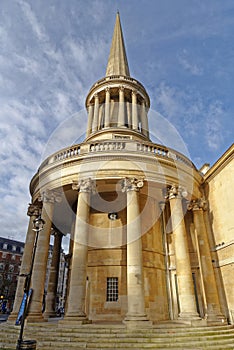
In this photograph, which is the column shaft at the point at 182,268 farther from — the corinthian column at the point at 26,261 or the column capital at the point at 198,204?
the corinthian column at the point at 26,261

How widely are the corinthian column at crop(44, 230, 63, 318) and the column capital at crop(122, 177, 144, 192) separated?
11807mm

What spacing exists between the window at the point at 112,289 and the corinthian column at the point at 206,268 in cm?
605

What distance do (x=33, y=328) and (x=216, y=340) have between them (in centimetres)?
883

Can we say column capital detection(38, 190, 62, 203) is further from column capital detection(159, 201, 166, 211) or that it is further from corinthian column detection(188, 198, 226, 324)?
corinthian column detection(188, 198, 226, 324)

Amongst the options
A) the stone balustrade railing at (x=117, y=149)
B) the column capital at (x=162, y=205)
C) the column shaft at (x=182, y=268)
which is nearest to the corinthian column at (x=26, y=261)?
the stone balustrade railing at (x=117, y=149)

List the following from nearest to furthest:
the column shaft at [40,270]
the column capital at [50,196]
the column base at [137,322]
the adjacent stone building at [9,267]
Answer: the column base at [137,322], the column shaft at [40,270], the column capital at [50,196], the adjacent stone building at [9,267]

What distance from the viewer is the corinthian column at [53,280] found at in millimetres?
21609

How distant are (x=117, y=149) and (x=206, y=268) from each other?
1043 centimetres

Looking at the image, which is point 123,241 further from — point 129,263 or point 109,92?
point 109,92

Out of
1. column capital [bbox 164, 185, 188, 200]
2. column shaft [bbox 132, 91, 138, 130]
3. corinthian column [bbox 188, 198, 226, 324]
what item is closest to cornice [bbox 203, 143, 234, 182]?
corinthian column [bbox 188, 198, 226, 324]

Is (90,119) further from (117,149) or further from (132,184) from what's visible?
(132,184)

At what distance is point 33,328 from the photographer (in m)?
12.2

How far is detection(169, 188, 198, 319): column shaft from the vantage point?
13860 mm

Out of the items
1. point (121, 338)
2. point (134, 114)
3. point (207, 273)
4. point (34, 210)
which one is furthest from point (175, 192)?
point (134, 114)
